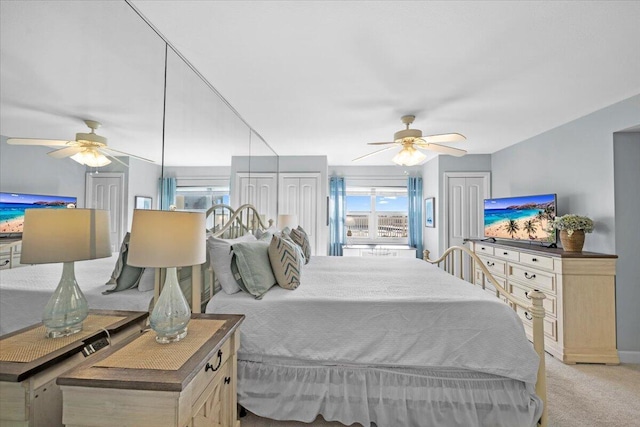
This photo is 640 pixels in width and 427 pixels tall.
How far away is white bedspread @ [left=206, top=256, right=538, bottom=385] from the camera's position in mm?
1645

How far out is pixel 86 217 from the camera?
3.54 feet

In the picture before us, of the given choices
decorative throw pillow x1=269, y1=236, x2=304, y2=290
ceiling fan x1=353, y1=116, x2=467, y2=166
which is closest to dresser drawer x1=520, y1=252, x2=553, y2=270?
ceiling fan x1=353, y1=116, x2=467, y2=166

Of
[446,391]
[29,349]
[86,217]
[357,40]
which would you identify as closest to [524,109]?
[357,40]

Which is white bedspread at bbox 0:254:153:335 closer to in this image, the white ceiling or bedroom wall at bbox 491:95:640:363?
the white ceiling

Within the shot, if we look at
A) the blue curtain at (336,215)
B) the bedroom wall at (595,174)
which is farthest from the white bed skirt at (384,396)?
the blue curtain at (336,215)

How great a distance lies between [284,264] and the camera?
205 cm

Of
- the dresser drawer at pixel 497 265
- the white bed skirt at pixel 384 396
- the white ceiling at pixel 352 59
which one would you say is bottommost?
the white bed skirt at pixel 384 396

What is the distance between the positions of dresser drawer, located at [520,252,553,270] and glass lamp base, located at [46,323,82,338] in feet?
12.4

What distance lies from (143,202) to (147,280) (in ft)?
1.47

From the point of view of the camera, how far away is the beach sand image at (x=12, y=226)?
0.91 metres

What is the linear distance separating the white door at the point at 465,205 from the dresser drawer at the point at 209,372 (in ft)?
14.9

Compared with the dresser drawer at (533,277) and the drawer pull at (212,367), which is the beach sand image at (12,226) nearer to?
the drawer pull at (212,367)

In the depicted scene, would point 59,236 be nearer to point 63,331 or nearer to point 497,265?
point 63,331

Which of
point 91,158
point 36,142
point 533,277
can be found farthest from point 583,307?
point 36,142
